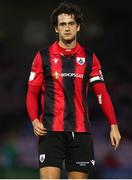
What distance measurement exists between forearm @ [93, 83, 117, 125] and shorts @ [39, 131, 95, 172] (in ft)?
0.67

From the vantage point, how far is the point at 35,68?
5082mm

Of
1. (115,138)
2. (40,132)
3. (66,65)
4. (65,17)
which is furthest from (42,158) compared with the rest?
(65,17)

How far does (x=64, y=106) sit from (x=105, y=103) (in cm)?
32

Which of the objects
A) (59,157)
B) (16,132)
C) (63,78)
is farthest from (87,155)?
(16,132)

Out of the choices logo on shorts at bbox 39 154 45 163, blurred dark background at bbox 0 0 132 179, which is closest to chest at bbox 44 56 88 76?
logo on shorts at bbox 39 154 45 163

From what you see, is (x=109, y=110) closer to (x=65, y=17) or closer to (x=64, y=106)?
(x=64, y=106)

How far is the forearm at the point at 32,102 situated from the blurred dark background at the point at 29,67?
115 inches

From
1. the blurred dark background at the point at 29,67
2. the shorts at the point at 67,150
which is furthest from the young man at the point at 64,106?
the blurred dark background at the point at 29,67

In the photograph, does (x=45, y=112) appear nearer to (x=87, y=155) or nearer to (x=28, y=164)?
(x=87, y=155)

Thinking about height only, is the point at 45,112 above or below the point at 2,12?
below

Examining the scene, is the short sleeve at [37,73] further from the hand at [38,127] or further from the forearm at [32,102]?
the hand at [38,127]

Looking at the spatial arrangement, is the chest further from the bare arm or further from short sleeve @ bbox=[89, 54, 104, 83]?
the bare arm

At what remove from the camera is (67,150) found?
5086 mm

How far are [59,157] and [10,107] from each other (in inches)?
122
